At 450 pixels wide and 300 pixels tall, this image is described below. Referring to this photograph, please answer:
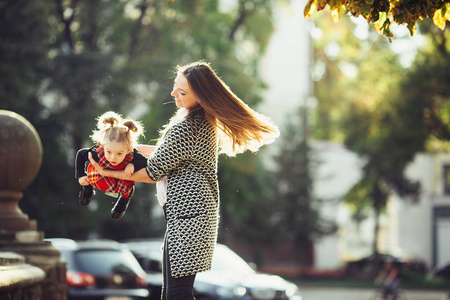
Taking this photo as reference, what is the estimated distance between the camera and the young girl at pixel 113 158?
458 cm

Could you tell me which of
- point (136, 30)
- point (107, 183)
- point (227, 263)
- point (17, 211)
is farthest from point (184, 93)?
point (136, 30)

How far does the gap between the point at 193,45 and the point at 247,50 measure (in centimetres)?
632

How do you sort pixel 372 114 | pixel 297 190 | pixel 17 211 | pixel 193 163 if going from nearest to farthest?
1. pixel 193 163
2. pixel 17 211
3. pixel 372 114
4. pixel 297 190

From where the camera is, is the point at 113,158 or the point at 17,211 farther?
the point at 17,211

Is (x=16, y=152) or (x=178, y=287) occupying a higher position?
(x=16, y=152)

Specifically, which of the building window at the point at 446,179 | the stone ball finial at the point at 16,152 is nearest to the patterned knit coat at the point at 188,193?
the stone ball finial at the point at 16,152

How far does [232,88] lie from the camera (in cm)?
2405

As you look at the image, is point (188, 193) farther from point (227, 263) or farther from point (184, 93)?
point (227, 263)

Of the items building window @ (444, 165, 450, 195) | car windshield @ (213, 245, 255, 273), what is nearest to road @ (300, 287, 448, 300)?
car windshield @ (213, 245, 255, 273)

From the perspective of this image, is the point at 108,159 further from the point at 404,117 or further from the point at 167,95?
the point at 404,117

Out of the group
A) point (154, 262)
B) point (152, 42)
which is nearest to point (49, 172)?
point (152, 42)

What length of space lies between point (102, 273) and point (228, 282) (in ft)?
7.12

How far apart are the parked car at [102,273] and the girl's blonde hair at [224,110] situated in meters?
7.30

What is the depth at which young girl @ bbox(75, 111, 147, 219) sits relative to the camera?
15.0ft
